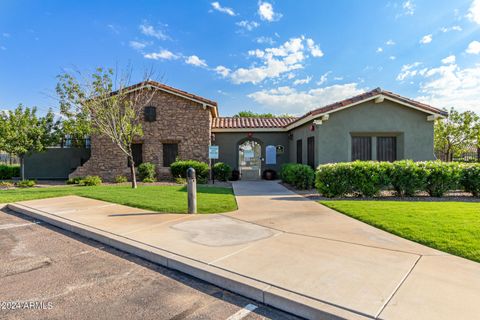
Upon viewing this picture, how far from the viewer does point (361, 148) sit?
12.0 m

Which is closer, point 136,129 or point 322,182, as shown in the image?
point 322,182

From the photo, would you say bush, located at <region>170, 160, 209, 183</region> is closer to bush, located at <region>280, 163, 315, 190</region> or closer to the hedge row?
bush, located at <region>280, 163, 315, 190</region>

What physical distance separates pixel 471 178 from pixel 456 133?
13528mm

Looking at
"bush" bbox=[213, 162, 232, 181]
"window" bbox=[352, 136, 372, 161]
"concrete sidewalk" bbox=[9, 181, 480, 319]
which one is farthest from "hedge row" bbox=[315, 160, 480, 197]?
"bush" bbox=[213, 162, 232, 181]

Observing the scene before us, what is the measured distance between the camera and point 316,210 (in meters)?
7.01

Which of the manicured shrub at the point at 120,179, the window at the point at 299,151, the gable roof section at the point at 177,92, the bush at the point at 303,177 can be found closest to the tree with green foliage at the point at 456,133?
the window at the point at 299,151

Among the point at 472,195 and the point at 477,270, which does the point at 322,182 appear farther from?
the point at 477,270

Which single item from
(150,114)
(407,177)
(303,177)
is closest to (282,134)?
(303,177)

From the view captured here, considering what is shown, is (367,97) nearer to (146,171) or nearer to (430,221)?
(430,221)

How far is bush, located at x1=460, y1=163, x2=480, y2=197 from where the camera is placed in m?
9.08

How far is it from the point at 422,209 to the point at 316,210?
2603 mm

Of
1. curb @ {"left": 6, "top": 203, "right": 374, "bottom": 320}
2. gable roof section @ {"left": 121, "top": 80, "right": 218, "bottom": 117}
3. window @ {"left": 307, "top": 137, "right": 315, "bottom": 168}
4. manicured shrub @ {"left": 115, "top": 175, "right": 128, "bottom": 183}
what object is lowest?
curb @ {"left": 6, "top": 203, "right": 374, "bottom": 320}

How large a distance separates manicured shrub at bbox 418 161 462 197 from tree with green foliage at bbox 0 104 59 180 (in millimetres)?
18659

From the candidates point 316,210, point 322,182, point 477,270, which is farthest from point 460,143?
point 477,270
